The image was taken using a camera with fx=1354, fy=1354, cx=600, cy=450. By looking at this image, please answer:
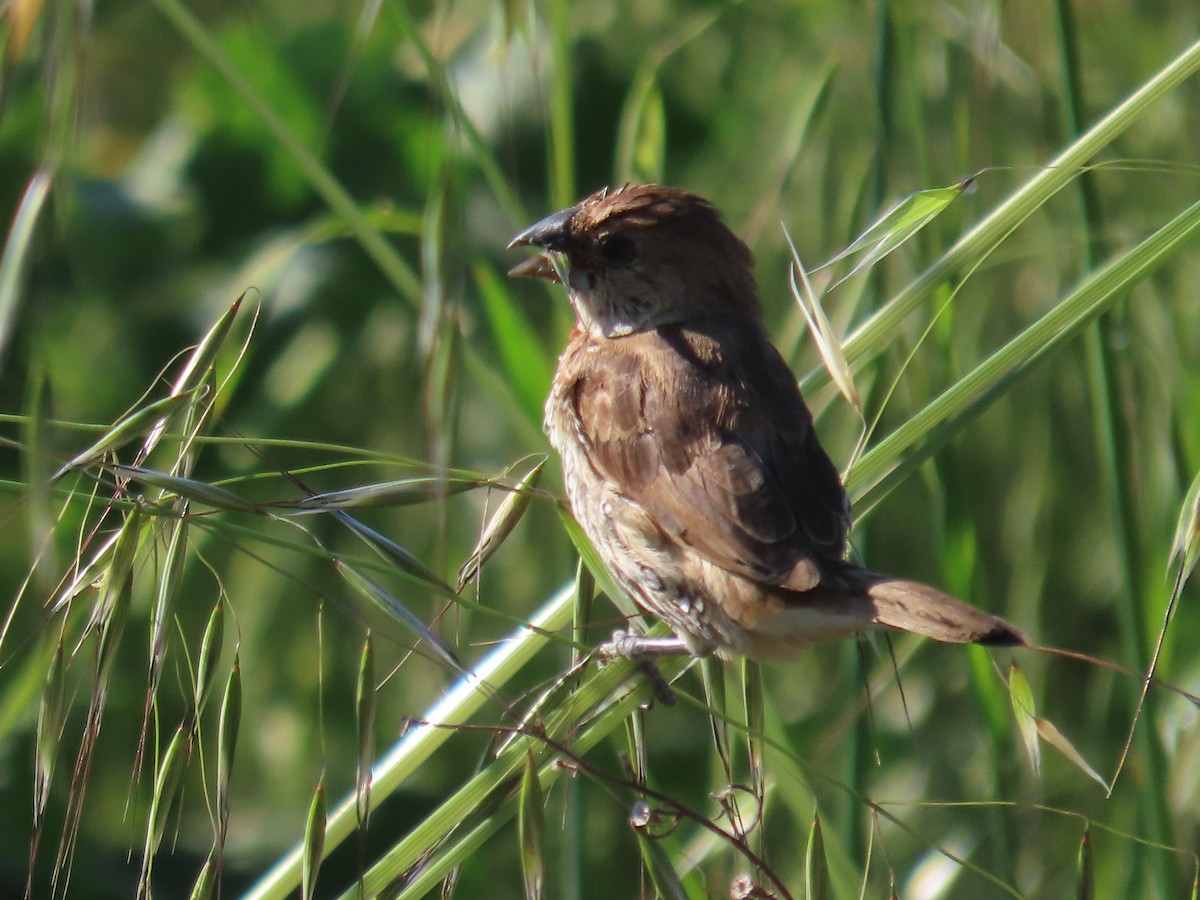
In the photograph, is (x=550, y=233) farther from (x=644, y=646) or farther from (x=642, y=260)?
(x=644, y=646)

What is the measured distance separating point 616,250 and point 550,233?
171 millimetres

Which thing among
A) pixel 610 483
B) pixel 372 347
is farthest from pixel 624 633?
pixel 372 347

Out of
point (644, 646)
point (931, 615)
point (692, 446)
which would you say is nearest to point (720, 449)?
point (692, 446)

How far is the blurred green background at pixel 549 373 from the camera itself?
7.01 feet

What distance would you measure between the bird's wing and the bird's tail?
7.4 inches

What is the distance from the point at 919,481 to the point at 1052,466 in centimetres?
42

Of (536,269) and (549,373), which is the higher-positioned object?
(536,269)

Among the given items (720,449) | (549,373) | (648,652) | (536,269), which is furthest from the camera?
(536,269)

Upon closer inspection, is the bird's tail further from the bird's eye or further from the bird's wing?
the bird's eye

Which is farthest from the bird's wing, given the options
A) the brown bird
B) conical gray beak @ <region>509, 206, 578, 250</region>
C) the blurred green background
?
conical gray beak @ <region>509, 206, 578, 250</region>

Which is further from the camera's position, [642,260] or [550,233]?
[642,260]

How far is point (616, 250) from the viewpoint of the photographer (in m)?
3.02

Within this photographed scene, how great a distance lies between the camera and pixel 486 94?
4867 mm

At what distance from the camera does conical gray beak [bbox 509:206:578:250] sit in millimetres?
2865
